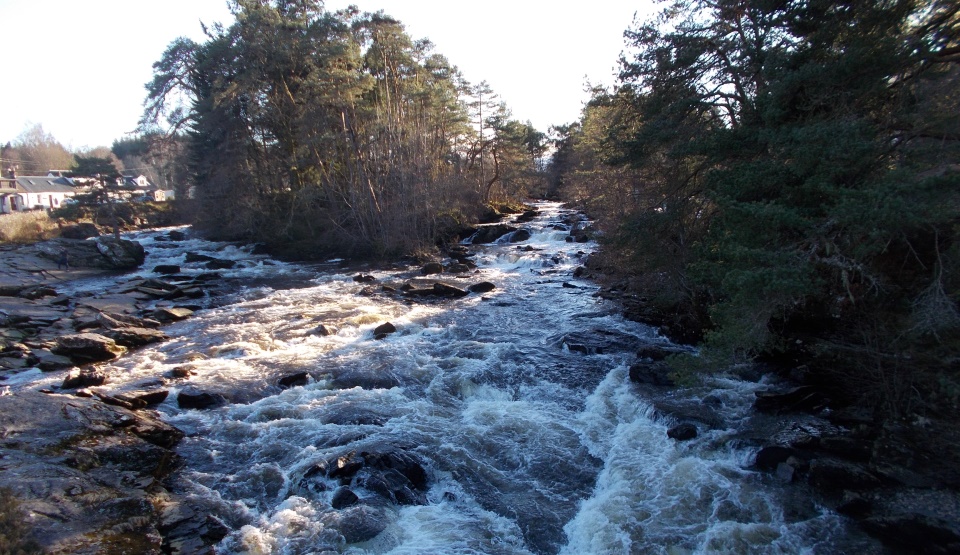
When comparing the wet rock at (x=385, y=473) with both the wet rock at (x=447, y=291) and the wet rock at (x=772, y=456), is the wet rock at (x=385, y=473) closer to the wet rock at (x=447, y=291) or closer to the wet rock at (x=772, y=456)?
the wet rock at (x=772, y=456)

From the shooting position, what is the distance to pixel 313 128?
26109 millimetres

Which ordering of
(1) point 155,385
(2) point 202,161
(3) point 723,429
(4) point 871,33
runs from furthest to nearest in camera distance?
(2) point 202,161 → (1) point 155,385 → (3) point 723,429 → (4) point 871,33

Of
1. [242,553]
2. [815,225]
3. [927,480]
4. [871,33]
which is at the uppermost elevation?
[871,33]

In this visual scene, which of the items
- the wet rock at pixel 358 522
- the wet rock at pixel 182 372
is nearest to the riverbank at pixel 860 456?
the wet rock at pixel 358 522

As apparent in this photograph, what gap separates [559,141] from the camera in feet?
192

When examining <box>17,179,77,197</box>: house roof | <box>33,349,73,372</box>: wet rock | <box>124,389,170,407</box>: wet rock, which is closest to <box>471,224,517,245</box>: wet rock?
<box>33,349,73,372</box>: wet rock

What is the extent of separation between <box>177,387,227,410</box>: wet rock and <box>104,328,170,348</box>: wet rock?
4967mm

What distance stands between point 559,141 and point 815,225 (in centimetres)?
5479

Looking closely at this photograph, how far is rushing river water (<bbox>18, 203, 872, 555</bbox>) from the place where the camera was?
5.93 meters

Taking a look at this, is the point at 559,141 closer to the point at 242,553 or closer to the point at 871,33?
the point at 871,33

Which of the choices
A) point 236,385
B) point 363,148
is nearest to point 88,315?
point 236,385

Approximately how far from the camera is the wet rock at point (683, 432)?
7.83m

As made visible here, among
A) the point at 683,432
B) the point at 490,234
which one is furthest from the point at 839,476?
the point at 490,234

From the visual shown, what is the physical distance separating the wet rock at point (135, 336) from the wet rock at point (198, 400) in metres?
4.97
